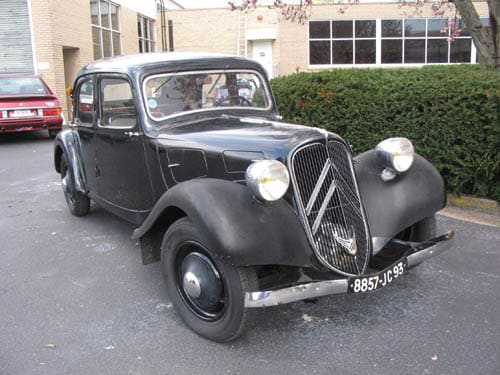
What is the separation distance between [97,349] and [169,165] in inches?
56.8

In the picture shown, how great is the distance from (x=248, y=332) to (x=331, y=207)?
0.99 metres

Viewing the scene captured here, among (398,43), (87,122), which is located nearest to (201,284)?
(87,122)

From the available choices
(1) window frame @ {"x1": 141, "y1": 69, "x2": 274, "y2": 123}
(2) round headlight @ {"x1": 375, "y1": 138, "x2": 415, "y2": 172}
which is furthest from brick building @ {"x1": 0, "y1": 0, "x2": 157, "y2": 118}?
(2) round headlight @ {"x1": 375, "y1": 138, "x2": 415, "y2": 172}

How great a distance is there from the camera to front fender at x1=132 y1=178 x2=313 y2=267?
112 inches

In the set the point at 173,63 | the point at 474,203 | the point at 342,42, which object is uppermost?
the point at 342,42

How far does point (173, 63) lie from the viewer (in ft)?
14.1

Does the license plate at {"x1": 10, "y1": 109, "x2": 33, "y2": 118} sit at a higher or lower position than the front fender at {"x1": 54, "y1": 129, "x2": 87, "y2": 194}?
higher

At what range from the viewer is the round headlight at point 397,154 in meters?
3.67

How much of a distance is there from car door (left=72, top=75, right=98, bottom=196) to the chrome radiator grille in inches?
97.5

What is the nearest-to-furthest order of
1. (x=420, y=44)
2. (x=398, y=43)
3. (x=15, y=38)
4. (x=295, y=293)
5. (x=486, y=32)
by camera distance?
(x=295, y=293) → (x=486, y=32) → (x=15, y=38) → (x=420, y=44) → (x=398, y=43)

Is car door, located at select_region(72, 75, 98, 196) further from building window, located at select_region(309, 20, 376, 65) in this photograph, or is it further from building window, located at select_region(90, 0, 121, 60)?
building window, located at select_region(309, 20, 376, 65)

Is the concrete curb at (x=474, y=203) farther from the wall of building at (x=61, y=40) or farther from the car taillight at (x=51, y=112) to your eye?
the wall of building at (x=61, y=40)

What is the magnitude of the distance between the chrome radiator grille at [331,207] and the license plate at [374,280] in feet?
0.58

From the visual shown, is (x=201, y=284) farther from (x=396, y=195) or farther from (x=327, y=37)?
(x=327, y=37)
